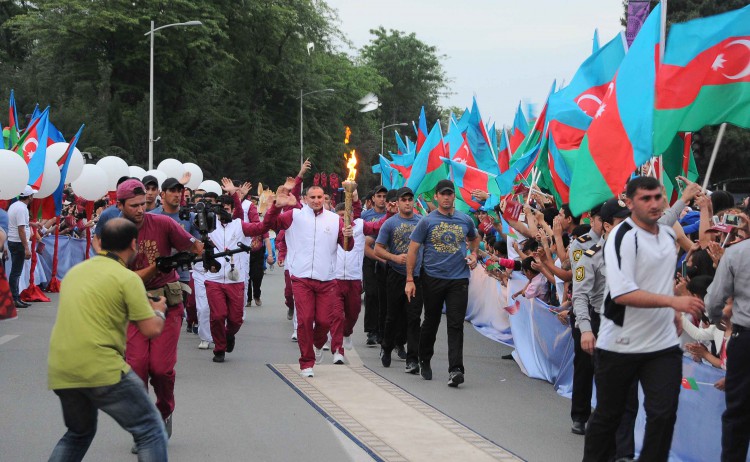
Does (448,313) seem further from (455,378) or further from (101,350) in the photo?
(101,350)

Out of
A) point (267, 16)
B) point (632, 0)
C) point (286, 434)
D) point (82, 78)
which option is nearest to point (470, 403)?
point (286, 434)

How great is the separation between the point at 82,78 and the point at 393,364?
38292 millimetres

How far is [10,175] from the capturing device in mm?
16031

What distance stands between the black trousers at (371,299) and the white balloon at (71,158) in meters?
7.36

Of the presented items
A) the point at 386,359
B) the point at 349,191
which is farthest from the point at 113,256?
the point at 386,359

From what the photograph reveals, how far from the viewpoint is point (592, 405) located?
Answer: 29.1 feet

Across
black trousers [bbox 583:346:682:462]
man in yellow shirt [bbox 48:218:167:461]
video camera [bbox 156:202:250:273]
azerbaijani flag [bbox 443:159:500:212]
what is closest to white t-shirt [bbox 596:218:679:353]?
black trousers [bbox 583:346:682:462]

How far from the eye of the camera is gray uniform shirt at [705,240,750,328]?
6.52m

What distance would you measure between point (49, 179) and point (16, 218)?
4.95ft

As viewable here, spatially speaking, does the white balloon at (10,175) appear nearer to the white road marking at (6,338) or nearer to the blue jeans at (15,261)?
the blue jeans at (15,261)

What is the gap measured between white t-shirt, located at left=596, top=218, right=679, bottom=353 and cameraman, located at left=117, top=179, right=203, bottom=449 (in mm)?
3177

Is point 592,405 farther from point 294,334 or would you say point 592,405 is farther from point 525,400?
point 294,334

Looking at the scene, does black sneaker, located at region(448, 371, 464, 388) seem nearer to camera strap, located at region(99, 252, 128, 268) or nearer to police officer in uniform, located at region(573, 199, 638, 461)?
police officer in uniform, located at region(573, 199, 638, 461)

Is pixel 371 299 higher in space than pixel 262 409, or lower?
higher
